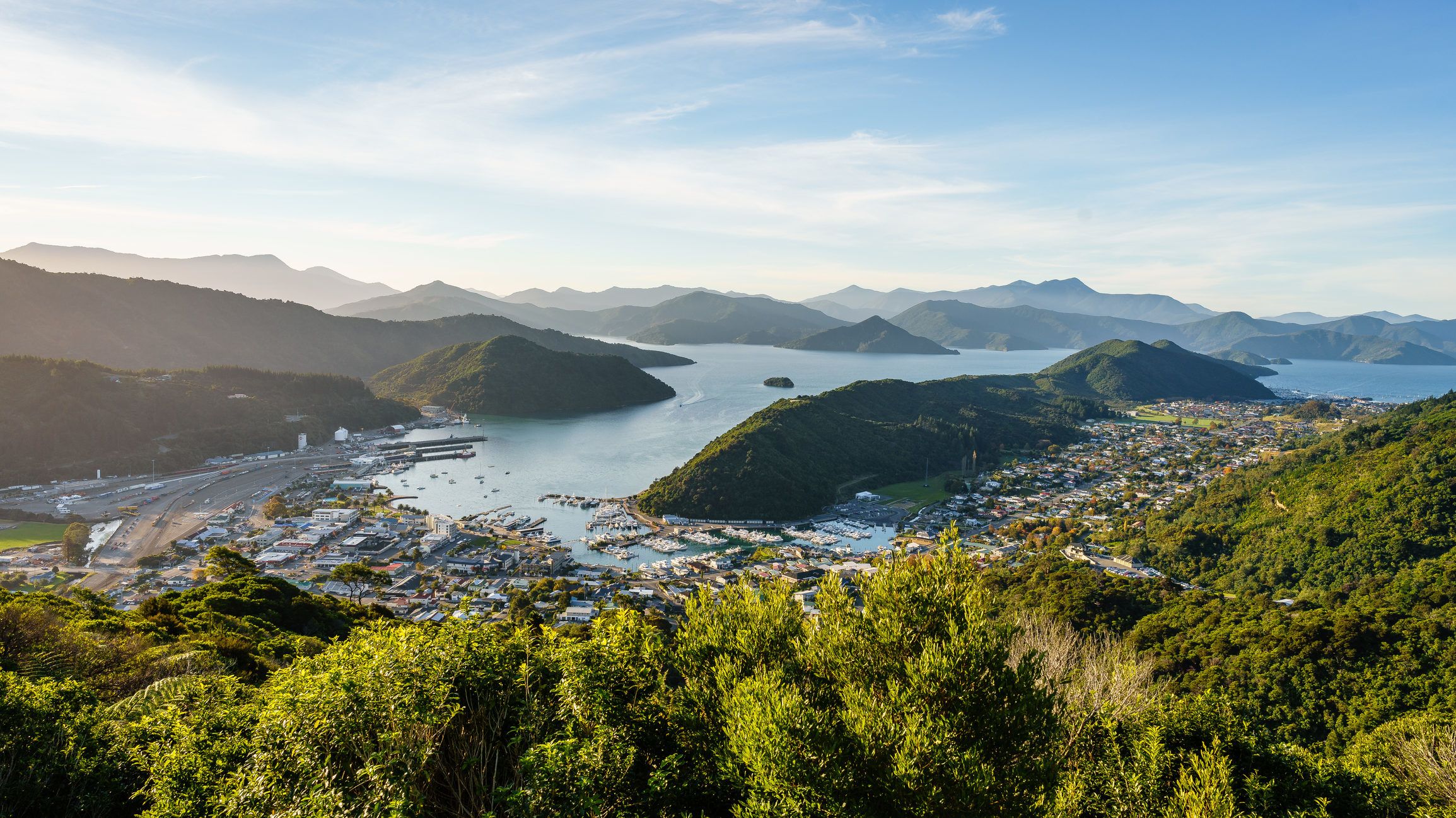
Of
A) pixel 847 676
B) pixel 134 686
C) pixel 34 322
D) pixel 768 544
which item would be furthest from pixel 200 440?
pixel 847 676

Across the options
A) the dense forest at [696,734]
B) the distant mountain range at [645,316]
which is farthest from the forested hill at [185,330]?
the dense forest at [696,734]

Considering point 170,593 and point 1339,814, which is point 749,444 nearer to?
point 170,593

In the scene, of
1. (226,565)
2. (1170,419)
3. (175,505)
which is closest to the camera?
(226,565)

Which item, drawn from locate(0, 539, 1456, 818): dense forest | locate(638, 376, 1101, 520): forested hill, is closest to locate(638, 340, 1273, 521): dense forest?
locate(638, 376, 1101, 520): forested hill

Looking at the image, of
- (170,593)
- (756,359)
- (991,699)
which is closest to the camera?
(991,699)

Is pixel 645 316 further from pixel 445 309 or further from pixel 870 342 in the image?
pixel 870 342

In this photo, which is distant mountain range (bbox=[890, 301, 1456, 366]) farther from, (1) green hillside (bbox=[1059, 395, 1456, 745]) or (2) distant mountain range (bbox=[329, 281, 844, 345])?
(1) green hillside (bbox=[1059, 395, 1456, 745])

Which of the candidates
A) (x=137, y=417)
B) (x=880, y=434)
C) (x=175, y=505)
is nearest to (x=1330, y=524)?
(x=880, y=434)
